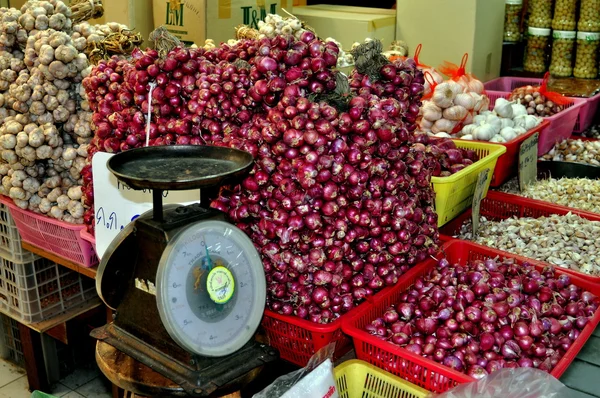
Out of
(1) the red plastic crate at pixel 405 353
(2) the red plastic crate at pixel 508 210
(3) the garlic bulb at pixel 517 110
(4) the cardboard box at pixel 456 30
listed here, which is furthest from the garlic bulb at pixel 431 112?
(1) the red plastic crate at pixel 405 353

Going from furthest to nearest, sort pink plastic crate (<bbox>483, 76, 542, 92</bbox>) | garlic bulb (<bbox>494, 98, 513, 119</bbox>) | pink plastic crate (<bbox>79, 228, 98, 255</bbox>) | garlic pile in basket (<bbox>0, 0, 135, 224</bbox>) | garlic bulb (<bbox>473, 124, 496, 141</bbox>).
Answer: pink plastic crate (<bbox>483, 76, 542, 92</bbox>)
garlic bulb (<bbox>494, 98, 513, 119</bbox>)
garlic bulb (<bbox>473, 124, 496, 141</bbox>)
garlic pile in basket (<bbox>0, 0, 135, 224</bbox>)
pink plastic crate (<bbox>79, 228, 98, 255</bbox>)

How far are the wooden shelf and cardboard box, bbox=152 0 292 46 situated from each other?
65.9 inches

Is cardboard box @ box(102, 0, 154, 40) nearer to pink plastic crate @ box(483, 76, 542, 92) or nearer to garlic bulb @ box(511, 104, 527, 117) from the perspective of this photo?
garlic bulb @ box(511, 104, 527, 117)

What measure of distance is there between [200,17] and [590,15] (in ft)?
8.11

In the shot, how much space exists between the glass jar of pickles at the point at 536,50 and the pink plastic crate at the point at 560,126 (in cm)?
93

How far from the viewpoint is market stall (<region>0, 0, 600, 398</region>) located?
4.12 feet

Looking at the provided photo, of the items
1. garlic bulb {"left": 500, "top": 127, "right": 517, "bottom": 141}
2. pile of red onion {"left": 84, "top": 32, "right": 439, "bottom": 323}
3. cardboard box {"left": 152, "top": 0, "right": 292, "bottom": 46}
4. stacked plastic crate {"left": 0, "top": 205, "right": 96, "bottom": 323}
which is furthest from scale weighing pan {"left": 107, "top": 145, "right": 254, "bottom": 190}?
cardboard box {"left": 152, "top": 0, "right": 292, "bottom": 46}

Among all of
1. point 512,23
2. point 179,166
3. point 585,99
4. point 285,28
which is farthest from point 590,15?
point 179,166

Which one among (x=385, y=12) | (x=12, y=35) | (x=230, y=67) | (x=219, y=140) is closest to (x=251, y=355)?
(x=219, y=140)

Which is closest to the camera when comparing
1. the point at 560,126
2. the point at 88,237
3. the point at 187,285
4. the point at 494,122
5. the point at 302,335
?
the point at 187,285

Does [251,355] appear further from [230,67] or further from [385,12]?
[385,12]

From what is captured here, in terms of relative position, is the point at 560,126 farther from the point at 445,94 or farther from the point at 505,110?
the point at 445,94

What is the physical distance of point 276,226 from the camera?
1.49 m

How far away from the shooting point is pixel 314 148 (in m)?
1.45
